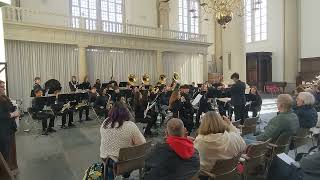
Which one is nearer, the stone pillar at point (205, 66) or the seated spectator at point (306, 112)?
the seated spectator at point (306, 112)

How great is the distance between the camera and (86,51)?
14742mm

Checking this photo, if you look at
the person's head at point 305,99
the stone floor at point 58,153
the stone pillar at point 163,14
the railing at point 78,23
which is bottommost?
the stone floor at point 58,153

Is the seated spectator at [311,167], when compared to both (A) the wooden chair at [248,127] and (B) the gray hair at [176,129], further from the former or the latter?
(A) the wooden chair at [248,127]

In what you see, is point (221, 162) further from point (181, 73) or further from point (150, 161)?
point (181, 73)

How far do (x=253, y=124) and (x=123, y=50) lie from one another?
1145 centimetres

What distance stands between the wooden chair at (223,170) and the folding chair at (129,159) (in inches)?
36.7

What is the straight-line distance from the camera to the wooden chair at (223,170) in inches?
133

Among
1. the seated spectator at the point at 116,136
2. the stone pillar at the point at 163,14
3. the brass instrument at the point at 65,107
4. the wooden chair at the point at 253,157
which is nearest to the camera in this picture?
the wooden chair at the point at 253,157

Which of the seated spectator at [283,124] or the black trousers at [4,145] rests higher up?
the seated spectator at [283,124]

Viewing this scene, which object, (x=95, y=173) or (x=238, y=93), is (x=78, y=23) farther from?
(x=95, y=173)

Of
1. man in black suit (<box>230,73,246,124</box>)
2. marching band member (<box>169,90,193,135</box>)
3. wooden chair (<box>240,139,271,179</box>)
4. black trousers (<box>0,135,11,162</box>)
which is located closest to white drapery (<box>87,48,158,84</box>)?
marching band member (<box>169,90,193,135</box>)

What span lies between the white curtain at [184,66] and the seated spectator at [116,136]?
14.2 meters

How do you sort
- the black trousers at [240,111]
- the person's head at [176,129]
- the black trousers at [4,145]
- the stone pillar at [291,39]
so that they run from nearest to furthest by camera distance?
the person's head at [176,129] → the black trousers at [4,145] → the black trousers at [240,111] → the stone pillar at [291,39]

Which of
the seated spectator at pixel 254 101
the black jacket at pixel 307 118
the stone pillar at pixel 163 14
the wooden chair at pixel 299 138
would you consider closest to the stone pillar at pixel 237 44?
the seated spectator at pixel 254 101
